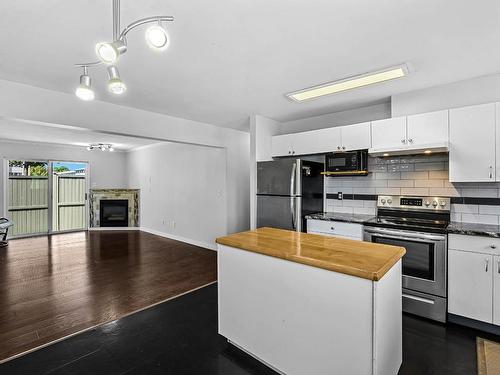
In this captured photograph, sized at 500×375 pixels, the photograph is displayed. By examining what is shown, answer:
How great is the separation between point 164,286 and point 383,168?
3.30 metres

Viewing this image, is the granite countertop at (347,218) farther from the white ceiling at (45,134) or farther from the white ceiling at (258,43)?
the white ceiling at (45,134)

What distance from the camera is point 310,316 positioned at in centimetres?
159

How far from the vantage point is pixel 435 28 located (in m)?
1.81

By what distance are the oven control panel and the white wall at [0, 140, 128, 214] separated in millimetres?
7833

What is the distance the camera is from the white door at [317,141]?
3516 millimetres

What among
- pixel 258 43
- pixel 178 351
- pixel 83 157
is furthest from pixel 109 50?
pixel 83 157

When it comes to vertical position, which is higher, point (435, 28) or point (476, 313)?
point (435, 28)

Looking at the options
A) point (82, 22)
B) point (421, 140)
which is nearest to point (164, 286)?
point (82, 22)

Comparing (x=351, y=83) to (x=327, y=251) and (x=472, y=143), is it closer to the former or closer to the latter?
(x=472, y=143)

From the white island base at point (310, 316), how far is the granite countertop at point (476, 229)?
1.17 meters

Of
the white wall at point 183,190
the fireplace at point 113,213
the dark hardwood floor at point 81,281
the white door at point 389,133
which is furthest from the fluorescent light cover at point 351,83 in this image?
the fireplace at point 113,213

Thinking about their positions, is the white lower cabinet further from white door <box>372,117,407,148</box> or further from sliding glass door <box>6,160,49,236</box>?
sliding glass door <box>6,160,49,236</box>

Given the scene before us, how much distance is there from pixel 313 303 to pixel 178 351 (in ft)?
4.24

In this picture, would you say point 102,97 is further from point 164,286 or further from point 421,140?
point 421,140
